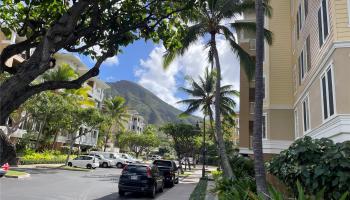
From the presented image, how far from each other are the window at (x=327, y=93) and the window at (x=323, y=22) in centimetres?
147

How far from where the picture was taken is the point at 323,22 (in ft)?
44.0

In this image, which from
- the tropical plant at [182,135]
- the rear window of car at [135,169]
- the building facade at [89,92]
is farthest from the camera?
the building facade at [89,92]

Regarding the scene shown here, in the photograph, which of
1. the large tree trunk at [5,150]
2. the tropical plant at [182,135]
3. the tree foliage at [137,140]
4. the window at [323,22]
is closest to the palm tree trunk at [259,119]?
the window at [323,22]

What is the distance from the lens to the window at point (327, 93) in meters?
12.1

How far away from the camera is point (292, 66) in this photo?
944 inches

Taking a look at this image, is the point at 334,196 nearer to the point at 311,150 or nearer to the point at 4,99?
the point at 311,150

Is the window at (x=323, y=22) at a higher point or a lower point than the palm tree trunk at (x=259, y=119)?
higher

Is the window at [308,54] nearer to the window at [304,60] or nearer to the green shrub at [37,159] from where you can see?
the window at [304,60]

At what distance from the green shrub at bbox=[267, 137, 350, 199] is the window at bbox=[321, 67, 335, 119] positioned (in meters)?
2.91

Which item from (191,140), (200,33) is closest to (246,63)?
(200,33)

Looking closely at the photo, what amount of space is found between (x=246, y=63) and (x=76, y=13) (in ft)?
58.6

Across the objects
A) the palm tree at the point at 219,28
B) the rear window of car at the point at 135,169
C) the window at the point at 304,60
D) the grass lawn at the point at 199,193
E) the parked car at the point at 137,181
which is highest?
the palm tree at the point at 219,28

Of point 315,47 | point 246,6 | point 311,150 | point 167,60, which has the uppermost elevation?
point 246,6

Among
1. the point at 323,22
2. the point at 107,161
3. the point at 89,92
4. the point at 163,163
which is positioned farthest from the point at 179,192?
the point at 89,92
